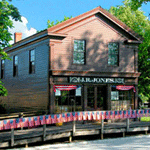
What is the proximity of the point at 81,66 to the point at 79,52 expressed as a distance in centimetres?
103

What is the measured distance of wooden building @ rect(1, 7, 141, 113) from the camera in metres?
24.3

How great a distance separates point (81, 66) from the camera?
83.5ft

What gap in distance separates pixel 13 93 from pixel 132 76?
10633 mm

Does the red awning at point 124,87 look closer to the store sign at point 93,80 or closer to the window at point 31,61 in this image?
the store sign at point 93,80

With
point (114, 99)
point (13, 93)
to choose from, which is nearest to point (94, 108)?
point (114, 99)

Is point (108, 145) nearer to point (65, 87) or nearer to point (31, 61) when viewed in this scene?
point (65, 87)

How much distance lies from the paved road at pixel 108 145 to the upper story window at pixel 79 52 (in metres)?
7.37

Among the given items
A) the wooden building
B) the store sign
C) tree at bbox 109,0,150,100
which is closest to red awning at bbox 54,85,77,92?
the wooden building

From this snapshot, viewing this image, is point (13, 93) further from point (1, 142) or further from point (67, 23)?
point (1, 142)

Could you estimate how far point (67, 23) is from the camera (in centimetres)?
2470

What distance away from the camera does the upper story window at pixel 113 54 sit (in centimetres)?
2692

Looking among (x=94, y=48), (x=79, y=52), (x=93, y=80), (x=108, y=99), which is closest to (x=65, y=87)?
(x=93, y=80)

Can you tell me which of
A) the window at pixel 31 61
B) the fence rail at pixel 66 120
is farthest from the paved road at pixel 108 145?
the window at pixel 31 61

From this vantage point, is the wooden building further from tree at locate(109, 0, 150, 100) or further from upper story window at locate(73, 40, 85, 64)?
tree at locate(109, 0, 150, 100)
